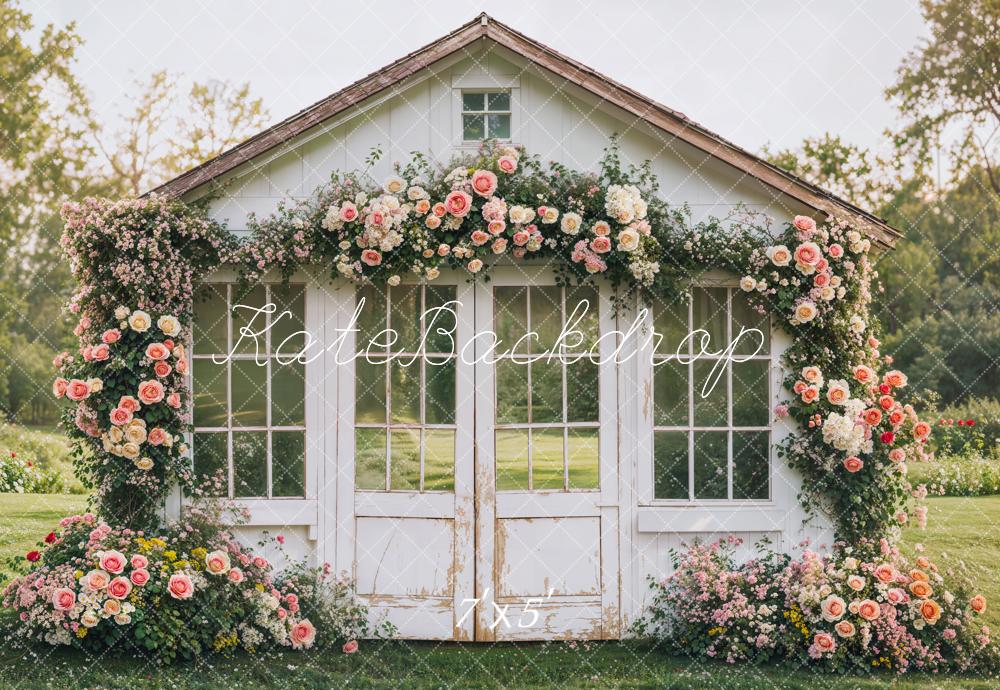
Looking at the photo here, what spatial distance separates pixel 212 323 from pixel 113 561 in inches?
71.8

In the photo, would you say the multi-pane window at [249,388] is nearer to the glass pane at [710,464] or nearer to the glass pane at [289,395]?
the glass pane at [289,395]

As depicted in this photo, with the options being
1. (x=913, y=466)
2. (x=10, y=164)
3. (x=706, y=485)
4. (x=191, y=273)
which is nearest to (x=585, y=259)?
(x=706, y=485)

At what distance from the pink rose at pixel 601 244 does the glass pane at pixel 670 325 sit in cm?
65

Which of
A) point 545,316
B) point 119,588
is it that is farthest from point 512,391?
point 119,588

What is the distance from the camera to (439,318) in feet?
21.6

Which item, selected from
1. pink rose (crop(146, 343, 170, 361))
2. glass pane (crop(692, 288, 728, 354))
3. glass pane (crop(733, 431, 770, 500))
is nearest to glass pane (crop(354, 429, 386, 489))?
pink rose (crop(146, 343, 170, 361))

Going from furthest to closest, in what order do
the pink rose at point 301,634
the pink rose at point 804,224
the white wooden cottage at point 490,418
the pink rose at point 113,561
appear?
the white wooden cottage at point 490,418
the pink rose at point 804,224
the pink rose at point 301,634
the pink rose at point 113,561

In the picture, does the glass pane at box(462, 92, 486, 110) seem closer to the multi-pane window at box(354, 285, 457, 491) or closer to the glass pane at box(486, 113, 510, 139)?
the glass pane at box(486, 113, 510, 139)

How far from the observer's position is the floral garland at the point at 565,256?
6316 mm

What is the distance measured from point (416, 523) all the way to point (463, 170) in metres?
2.55

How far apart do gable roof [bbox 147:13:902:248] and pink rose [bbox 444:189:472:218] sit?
0.94 m

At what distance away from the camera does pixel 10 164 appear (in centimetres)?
2008

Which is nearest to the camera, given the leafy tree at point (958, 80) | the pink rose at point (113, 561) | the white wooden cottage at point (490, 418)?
the pink rose at point (113, 561)

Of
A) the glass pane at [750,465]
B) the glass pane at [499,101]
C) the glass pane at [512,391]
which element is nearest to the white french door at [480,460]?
the glass pane at [512,391]
